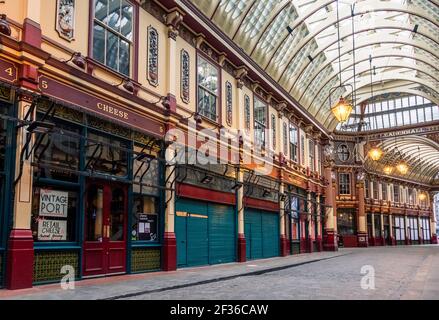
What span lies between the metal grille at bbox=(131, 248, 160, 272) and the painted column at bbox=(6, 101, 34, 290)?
12.8ft

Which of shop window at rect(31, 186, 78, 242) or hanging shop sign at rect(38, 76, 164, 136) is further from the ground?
hanging shop sign at rect(38, 76, 164, 136)

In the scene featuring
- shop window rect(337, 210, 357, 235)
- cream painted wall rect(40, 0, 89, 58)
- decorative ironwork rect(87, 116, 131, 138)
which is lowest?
shop window rect(337, 210, 357, 235)

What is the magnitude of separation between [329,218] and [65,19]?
25.1m

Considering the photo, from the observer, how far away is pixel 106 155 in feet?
40.1

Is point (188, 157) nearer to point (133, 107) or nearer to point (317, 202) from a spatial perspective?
point (133, 107)

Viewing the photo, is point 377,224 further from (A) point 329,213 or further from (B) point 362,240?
(A) point 329,213

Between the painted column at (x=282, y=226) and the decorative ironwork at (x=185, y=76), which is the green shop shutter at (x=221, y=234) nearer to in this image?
the decorative ironwork at (x=185, y=76)

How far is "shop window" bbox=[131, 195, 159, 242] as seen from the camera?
1323 centimetres

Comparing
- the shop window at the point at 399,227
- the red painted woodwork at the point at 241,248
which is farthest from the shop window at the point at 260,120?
the shop window at the point at 399,227

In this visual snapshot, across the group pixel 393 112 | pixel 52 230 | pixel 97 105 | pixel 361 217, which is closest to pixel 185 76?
pixel 97 105

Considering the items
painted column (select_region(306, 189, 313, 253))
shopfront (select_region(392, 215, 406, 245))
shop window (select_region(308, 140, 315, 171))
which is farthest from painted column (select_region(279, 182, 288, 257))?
shopfront (select_region(392, 215, 406, 245))

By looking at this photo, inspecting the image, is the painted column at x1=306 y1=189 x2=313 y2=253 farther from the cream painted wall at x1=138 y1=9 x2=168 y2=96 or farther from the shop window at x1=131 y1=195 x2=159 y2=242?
the cream painted wall at x1=138 y1=9 x2=168 y2=96
